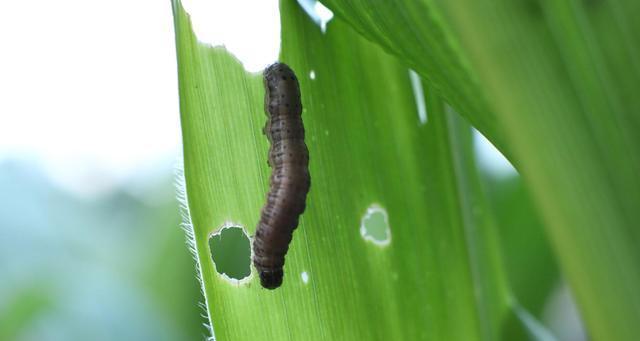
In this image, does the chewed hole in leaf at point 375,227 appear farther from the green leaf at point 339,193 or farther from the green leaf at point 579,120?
the green leaf at point 579,120

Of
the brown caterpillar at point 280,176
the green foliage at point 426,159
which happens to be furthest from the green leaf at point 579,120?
the brown caterpillar at point 280,176

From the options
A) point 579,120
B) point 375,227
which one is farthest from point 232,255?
point 579,120

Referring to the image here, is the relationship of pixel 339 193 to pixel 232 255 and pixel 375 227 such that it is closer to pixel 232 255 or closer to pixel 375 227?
pixel 375 227

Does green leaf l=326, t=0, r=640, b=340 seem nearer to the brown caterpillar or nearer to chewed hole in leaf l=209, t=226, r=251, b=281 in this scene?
the brown caterpillar

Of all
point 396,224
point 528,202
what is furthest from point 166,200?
point 396,224

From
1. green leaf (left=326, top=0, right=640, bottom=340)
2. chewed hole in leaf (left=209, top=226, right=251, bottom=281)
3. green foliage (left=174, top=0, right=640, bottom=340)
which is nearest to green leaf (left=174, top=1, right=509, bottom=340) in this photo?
green foliage (left=174, top=0, right=640, bottom=340)

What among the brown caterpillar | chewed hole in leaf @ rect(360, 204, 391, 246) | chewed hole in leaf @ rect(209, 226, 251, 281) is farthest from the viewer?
chewed hole in leaf @ rect(209, 226, 251, 281)

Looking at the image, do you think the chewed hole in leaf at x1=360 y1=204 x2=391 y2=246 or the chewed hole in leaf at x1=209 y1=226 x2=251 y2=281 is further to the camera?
the chewed hole in leaf at x1=209 y1=226 x2=251 y2=281
